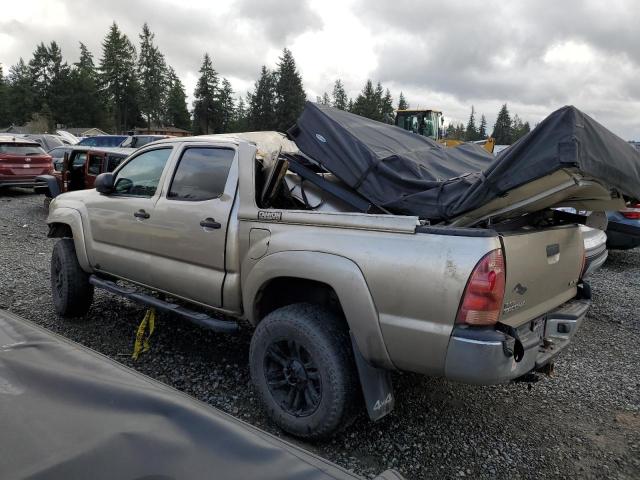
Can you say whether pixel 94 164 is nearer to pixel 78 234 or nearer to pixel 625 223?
pixel 78 234

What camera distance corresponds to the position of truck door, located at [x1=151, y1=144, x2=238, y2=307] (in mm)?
3668

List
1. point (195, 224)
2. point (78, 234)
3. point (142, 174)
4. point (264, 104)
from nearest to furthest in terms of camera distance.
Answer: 1. point (195, 224)
2. point (142, 174)
3. point (78, 234)
4. point (264, 104)

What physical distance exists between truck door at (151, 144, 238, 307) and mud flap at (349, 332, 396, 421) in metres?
1.31

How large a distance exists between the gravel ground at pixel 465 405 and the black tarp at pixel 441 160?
4.86 feet

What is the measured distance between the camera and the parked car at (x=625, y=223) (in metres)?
7.91

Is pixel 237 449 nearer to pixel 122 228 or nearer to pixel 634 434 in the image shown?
pixel 634 434

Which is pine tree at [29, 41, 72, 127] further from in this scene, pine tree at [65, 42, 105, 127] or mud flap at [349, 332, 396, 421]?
mud flap at [349, 332, 396, 421]

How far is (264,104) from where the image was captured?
75.4m

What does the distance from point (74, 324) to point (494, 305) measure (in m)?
4.43

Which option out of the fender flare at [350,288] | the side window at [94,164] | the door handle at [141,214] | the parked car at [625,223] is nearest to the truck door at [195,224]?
the door handle at [141,214]

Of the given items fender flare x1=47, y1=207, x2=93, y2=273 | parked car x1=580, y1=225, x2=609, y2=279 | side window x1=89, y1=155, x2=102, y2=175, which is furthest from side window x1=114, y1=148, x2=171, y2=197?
side window x1=89, y1=155, x2=102, y2=175

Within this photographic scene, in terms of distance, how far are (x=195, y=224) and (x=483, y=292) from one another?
224 cm

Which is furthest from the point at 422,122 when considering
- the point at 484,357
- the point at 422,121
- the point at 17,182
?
the point at 484,357

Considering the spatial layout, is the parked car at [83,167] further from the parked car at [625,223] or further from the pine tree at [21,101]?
the pine tree at [21,101]
